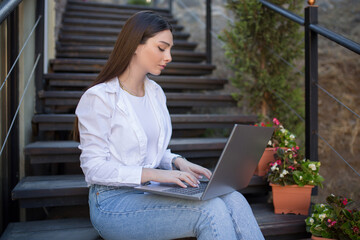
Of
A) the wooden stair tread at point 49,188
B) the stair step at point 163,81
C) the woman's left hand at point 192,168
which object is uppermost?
the stair step at point 163,81

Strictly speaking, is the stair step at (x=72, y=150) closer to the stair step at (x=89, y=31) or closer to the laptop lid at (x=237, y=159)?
the laptop lid at (x=237, y=159)

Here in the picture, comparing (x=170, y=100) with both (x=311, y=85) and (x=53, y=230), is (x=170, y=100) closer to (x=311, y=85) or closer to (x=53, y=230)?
(x=311, y=85)

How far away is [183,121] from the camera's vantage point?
272 cm

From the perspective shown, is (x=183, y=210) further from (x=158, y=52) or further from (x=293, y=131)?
(x=293, y=131)

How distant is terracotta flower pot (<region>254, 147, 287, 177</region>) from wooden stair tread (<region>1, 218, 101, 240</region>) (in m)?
1.07

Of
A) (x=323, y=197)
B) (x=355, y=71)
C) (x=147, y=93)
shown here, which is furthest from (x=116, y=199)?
(x=355, y=71)

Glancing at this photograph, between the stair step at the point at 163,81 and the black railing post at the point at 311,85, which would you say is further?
the stair step at the point at 163,81

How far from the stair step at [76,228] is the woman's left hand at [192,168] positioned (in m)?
0.52

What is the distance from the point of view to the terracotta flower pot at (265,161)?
2.22 m

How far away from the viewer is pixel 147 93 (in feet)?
5.73

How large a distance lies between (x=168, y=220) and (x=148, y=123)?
0.51 metres

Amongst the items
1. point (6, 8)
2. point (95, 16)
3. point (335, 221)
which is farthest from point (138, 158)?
point (95, 16)

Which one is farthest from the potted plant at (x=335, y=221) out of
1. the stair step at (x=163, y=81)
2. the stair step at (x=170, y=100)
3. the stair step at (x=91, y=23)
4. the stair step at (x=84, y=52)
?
the stair step at (x=91, y=23)

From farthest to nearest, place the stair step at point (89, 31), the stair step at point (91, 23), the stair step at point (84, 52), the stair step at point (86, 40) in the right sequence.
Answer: the stair step at point (91, 23), the stair step at point (89, 31), the stair step at point (86, 40), the stair step at point (84, 52)
